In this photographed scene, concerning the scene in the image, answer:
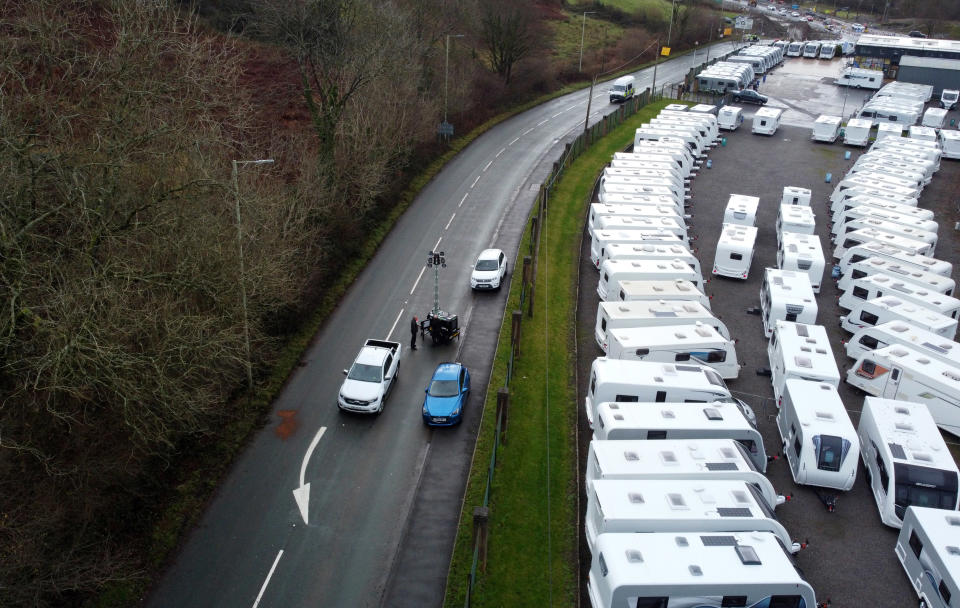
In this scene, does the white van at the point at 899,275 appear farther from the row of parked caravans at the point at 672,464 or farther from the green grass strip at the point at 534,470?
the green grass strip at the point at 534,470

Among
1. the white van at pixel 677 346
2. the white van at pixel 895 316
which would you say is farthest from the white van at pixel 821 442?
the white van at pixel 895 316

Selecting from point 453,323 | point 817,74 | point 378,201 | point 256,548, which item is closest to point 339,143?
point 378,201

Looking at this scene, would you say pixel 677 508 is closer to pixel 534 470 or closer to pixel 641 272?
pixel 534 470

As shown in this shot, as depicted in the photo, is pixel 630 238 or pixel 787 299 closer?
pixel 787 299

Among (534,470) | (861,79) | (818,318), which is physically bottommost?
(534,470)

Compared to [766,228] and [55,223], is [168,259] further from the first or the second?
[766,228]

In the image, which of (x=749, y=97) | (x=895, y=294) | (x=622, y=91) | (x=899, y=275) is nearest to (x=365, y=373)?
(x=895, y=294)

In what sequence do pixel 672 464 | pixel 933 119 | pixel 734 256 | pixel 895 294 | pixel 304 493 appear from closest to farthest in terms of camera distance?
1. pixel 672 464
2. pixel 304 493
3. pixel 895 294
4. pixel 734 256
5. pixel 933 119
